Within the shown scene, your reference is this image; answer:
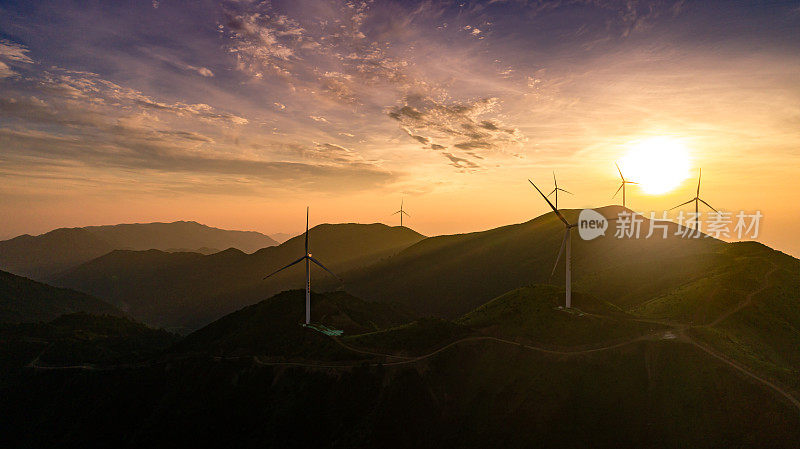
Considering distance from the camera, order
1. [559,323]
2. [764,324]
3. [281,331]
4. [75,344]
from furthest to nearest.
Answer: [75,344], [281,331], [764,324], [559,323]

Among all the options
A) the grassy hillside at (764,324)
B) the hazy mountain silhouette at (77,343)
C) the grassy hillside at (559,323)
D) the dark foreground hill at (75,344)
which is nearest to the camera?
the grassy hillside at (764,324)

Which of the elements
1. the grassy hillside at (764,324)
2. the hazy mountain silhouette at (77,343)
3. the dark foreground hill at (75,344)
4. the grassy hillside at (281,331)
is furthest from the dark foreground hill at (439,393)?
the grassy hillside at (764,324)

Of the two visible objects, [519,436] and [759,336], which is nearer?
[519,436]

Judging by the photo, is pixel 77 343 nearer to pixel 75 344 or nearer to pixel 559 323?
pixel 75 344

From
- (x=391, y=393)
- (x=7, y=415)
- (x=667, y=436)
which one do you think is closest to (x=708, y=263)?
(x=667, y=436)

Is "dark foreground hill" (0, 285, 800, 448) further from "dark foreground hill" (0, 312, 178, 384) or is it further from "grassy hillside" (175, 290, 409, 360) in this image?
"dark foreground hill" (0, 312, 178, 384)

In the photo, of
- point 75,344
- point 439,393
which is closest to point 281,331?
point 439,393

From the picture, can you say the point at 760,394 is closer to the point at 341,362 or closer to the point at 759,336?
the point at 759,336

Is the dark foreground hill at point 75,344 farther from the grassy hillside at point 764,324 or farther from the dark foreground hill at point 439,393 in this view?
the grassy hillside at point 764,324
